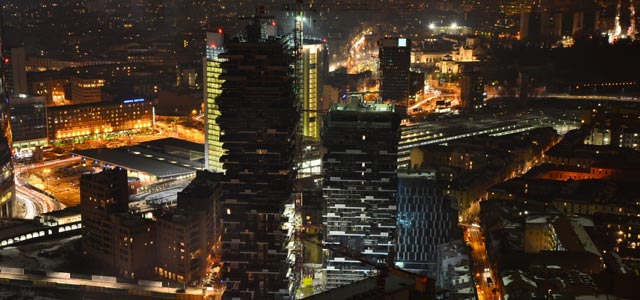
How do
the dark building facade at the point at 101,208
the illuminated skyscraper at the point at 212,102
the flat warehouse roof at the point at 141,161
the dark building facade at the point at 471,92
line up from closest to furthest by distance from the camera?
1. the dark building facade at the point at 101,208
2. the illuminated skyscraper at the point at 212,102
3. the flat warehouse roof at the point at 141,161
4. the dark building facade at the point at 471,92

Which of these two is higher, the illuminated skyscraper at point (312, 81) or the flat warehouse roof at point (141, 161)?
the illuminated skyscraper at point (312, 81)

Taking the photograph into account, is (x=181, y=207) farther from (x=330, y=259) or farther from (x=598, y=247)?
(x=598, y=247)

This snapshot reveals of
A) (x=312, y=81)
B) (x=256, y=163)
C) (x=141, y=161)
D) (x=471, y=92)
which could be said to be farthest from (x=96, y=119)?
(x=256, y=163)

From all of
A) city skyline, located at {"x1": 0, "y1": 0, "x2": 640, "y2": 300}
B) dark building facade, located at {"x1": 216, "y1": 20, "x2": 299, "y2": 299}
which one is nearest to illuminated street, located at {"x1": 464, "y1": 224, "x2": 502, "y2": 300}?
city skyline, located at {"x1": 0, "y1": 0, "x2": 640, "y2": 300}

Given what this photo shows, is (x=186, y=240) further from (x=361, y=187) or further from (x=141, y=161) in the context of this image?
(x=141, y=161)

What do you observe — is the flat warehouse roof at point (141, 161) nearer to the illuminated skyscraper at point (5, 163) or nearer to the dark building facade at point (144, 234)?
the illuminated skyscraper at point (5, 163)

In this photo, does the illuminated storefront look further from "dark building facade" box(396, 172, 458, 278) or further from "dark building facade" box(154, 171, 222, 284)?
"dark building facade" box(396, 172, 458, 278)

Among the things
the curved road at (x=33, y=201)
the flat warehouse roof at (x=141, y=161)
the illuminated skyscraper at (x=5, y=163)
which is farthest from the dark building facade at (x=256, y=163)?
the flat warehouse roof at (x=141, y=161)
